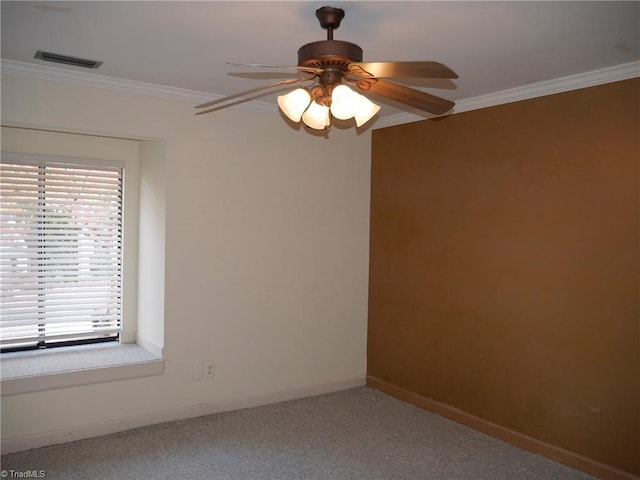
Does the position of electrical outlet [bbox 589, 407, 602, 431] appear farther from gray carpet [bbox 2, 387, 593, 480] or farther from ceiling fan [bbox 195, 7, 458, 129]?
ceiling fan [bbox 195, 7, 458, 129]

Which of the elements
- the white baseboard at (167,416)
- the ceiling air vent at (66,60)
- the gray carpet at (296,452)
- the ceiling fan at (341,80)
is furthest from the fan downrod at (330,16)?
the white baseboard at (167,416)

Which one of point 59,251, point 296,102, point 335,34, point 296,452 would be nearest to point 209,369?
point 296,452

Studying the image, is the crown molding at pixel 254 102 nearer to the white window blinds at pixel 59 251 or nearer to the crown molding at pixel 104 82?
the crown molding at pixel 104 82

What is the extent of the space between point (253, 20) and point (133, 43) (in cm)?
75

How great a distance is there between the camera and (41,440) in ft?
11.0

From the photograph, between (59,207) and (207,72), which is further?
(59,207)

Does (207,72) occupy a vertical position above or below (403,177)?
above

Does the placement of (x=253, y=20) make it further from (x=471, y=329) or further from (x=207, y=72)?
(x=471, y=329)

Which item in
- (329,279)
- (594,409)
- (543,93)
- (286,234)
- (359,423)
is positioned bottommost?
(359,423)

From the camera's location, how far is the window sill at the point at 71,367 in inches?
131

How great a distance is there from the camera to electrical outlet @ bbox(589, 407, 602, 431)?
3.18 metres

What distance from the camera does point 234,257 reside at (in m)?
4.09

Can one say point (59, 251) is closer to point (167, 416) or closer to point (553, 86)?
point (167, 416)

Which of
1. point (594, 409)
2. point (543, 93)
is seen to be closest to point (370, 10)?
point (543, 93)
